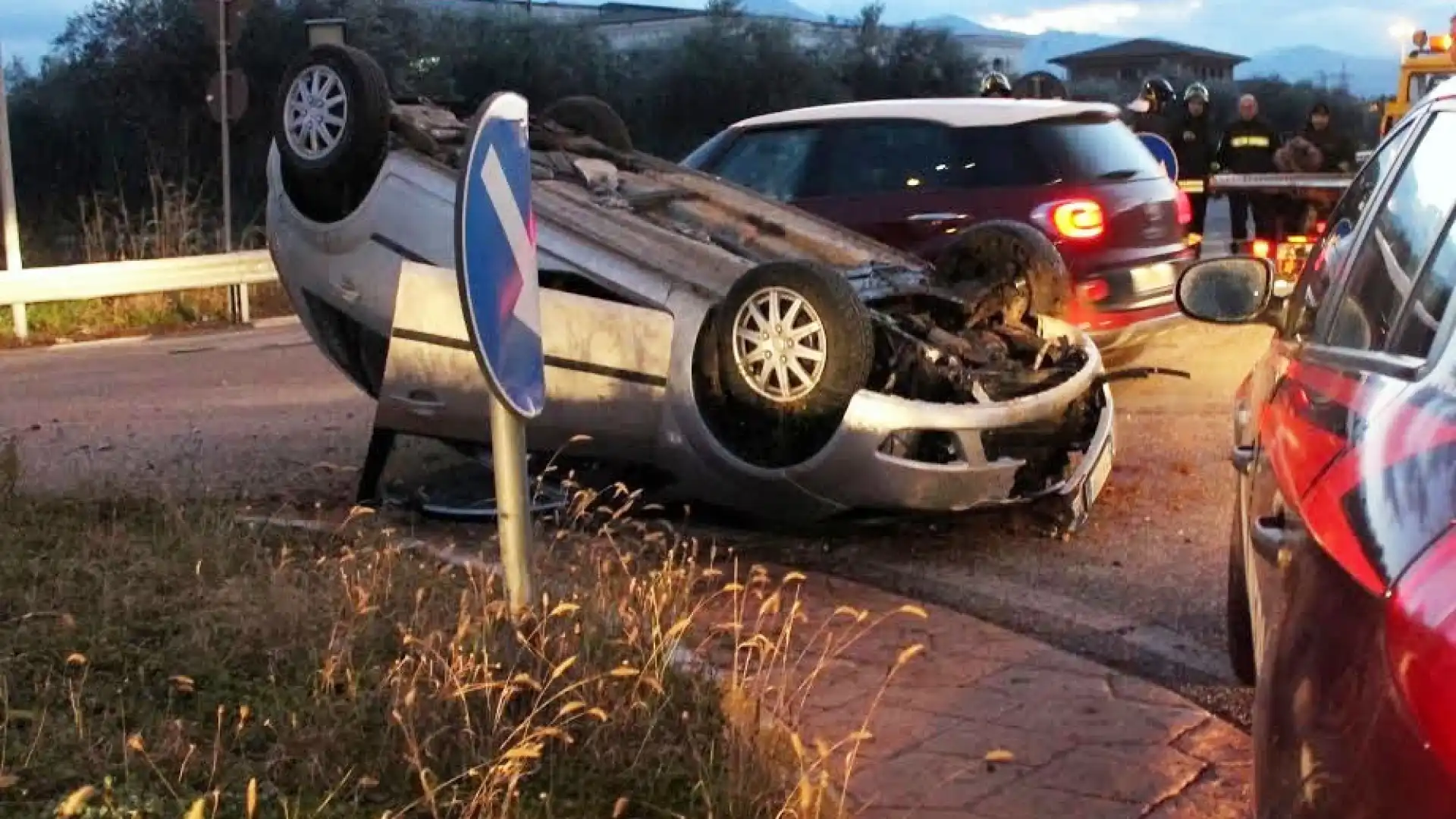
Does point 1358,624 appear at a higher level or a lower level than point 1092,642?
higher

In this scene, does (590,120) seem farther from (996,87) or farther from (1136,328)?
(996,87)

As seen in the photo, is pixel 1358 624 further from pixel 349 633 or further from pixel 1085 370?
pixel 1085 370

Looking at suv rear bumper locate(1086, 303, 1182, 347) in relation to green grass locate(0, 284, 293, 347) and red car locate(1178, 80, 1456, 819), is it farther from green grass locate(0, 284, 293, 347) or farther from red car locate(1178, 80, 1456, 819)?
green grass locate(0, 284, 293, 347)

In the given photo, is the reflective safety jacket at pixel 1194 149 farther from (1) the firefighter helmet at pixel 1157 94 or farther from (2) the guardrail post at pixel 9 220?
(2) the guardrail post at pixel 9 220

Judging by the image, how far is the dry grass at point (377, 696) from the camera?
3471 mm

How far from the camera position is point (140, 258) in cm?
1664

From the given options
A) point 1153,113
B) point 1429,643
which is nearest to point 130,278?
point 1153,113

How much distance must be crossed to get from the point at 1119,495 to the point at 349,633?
4.23 meters

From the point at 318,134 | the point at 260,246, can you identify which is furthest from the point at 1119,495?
the point at 260,246

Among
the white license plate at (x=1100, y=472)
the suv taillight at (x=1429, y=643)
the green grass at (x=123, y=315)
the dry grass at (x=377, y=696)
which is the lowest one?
the green grass at (x=123, y=315)

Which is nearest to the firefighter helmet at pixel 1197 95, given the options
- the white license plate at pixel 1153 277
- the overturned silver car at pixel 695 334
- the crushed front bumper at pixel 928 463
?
the white license plate at pixel 1153 277

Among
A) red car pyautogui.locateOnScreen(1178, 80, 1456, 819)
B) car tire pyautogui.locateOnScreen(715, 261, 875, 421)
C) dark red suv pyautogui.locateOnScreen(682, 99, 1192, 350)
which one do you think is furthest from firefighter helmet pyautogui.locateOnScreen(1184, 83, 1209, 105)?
red car pyautogui.locateOnScreen(1178, 80, 1456, 819)

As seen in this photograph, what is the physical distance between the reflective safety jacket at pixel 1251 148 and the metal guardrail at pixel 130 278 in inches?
340

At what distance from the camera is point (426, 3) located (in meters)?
33.4
